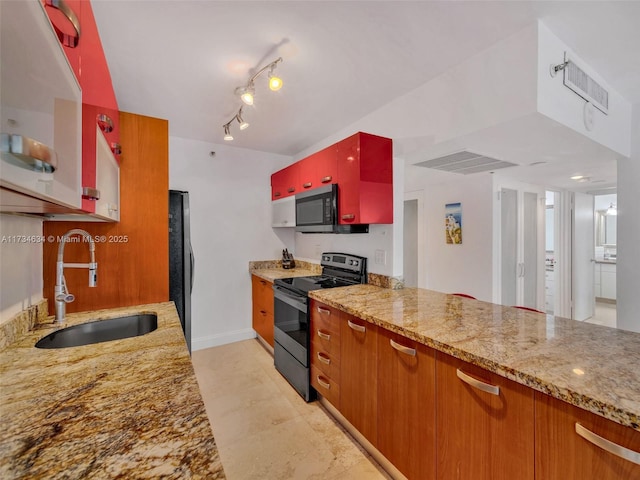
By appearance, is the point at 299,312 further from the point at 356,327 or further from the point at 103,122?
the point at 103,122

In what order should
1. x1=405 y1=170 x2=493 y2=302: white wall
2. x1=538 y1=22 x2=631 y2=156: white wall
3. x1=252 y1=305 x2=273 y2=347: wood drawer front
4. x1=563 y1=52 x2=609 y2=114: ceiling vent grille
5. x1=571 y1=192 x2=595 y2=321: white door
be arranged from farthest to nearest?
x1=571 y1=192 x2=595 y2=321: white door, x1=405 y1=170 x2=493 y2=302: white wall, x1=252 y1=305 x2=273 y2=347: wood drawer front, x1=563 y1=52 x2=609 y2=114: ceiling vent grille, x1=538 y1=22 x2=631 y2=156: white wall

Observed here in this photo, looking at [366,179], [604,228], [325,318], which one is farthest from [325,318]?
[604,228]

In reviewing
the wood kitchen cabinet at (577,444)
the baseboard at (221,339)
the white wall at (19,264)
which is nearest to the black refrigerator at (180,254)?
the baseboard at (221,339)

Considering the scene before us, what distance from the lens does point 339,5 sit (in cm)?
136

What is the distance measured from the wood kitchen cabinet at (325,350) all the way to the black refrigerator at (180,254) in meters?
1.49

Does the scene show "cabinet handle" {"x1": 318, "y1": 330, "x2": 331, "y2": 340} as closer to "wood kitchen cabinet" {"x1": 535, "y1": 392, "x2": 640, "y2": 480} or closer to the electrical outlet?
the electrical outlet

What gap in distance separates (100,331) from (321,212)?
5.82 feet

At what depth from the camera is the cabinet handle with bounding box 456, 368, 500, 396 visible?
3.44ft

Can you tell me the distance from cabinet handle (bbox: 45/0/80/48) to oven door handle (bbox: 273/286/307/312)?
1.90 m

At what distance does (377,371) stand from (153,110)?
2751 mm

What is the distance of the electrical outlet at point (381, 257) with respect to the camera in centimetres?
248

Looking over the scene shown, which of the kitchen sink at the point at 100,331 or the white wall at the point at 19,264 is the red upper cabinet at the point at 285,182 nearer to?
the kitchen sink at the point at 100,331

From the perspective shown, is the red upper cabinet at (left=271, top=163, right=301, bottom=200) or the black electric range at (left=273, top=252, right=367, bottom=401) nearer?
the black electric range at (left=273, top=252, right=367, bottom=401)

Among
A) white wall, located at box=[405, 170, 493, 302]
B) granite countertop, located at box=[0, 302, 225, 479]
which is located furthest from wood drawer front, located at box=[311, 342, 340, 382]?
white wall, located at box=[405, 170, 493, 302]
